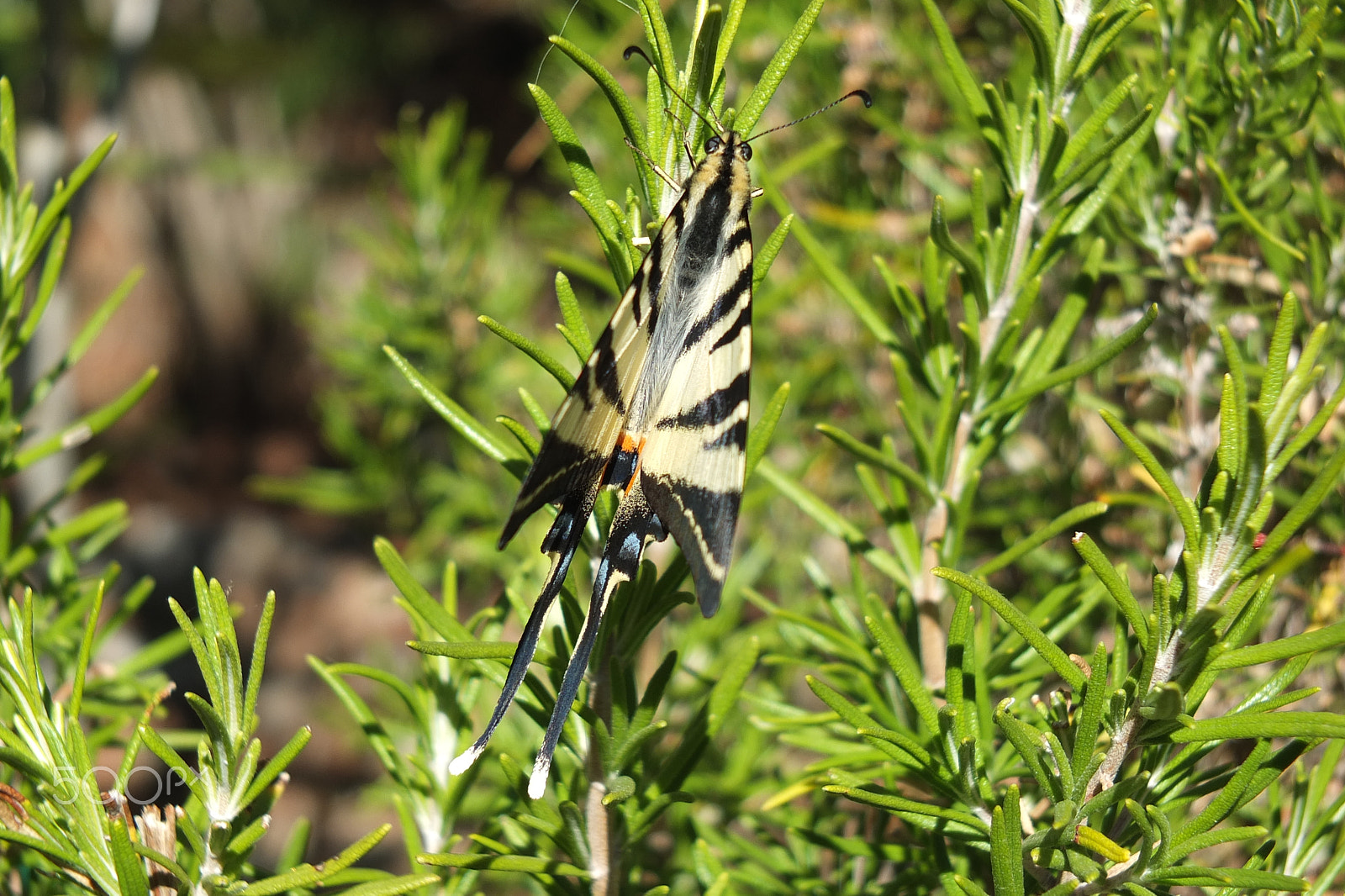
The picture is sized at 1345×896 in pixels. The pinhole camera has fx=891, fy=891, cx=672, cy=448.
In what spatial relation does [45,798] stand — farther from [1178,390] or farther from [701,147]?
[1178,390]

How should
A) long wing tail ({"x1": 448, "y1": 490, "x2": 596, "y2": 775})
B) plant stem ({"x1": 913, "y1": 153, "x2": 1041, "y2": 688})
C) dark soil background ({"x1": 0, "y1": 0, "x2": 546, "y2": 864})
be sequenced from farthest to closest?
dark soil background ({"x1": 0, "y1": 0, "x2": 546, "y2": 864})
plant stem ({"x1": 913, "y1": 153, "x2": 1041, "y2": 688})
long wing tail ({"x1": 448, "y1": 490, "x2": 596, "y2": 775})

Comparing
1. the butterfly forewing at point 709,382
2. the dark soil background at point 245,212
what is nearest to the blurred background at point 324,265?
the dark soil background at point 245,212

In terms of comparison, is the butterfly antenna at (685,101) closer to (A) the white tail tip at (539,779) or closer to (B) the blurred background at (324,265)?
(B) the blurred background at (324,265)

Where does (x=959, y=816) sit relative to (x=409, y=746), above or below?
above

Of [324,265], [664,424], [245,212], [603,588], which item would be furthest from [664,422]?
[245,212]

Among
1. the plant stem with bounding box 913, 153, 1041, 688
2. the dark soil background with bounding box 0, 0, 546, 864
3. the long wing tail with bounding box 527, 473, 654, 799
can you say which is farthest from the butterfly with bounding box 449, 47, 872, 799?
the dark soil background with bounding box 0, 0, 546, 864

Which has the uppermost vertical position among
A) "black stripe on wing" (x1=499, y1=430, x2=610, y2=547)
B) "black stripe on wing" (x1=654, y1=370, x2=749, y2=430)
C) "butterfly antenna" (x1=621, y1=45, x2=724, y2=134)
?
"butterfly antenna" (x1=621, y1=45, x2=724, y2=134)

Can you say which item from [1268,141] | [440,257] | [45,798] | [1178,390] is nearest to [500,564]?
[440,257]

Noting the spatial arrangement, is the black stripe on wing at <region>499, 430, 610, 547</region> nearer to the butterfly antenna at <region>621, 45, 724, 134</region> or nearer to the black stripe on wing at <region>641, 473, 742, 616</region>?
the black stripe on wing at <region>641, 473, 742, 616</region>
